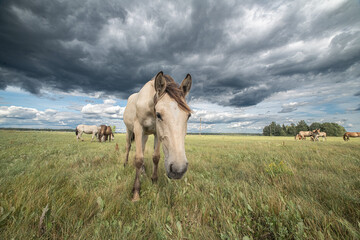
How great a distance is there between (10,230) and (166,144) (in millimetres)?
1827

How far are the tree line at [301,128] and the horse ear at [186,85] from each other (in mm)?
124128

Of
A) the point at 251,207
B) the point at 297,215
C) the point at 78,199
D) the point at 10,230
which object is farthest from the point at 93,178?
the point at 297,215

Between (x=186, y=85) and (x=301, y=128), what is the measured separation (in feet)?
418

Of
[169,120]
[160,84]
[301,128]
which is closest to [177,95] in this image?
[160,84]

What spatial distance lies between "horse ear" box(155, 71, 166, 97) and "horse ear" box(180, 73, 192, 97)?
412mm

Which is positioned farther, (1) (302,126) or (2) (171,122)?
(1) (302,126)

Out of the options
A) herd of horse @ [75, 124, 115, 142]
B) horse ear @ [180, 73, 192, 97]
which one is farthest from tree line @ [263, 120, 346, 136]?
horse ear @ [180, 73, 192, 97]

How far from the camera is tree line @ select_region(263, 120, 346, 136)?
8669cm

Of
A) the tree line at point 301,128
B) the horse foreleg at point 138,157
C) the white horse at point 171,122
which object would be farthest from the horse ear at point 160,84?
the tree line at point 301,128

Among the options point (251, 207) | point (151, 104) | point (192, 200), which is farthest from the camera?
point (151, 104)

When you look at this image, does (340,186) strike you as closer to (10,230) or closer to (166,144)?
(166,144)

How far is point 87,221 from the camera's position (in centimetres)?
179

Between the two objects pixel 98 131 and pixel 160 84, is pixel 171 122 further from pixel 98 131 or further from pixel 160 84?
pixel 98 131

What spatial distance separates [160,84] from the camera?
2828 millimetres
